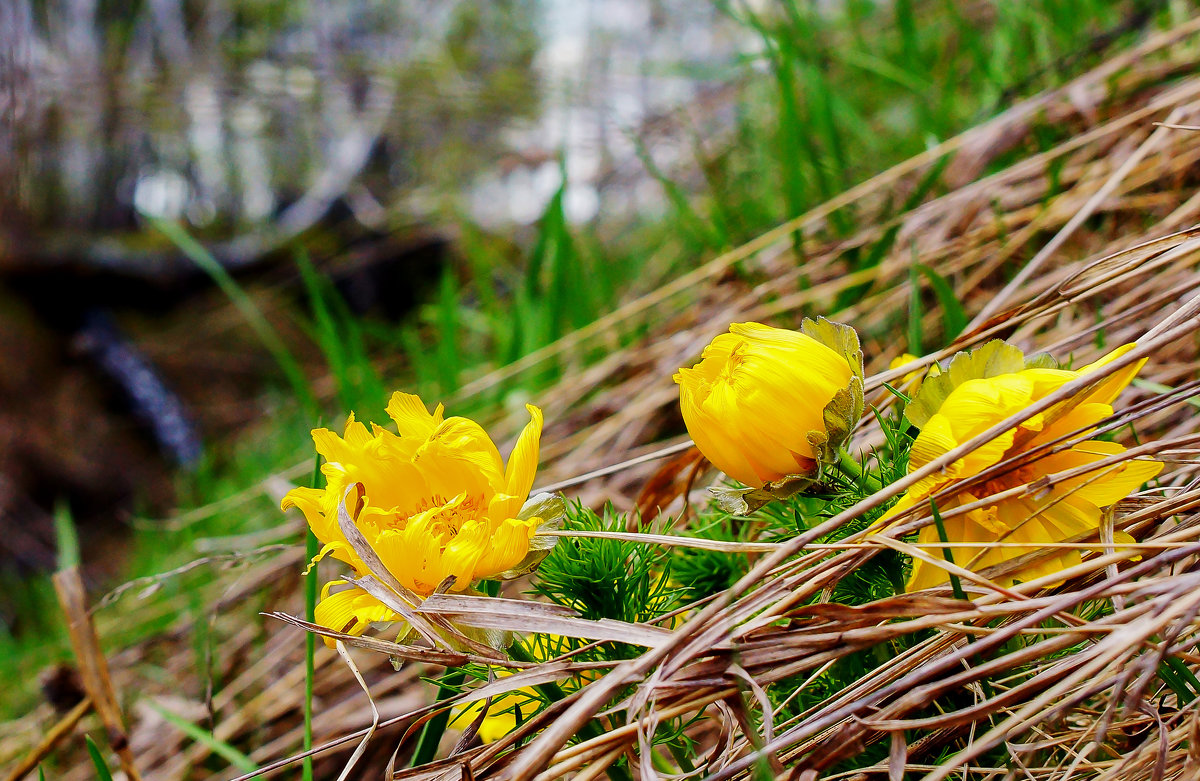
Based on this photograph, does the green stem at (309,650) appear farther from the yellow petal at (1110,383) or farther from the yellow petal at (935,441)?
the yellow petal at (1110,383)

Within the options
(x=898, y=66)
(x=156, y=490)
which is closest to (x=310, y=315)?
(x=156, y=490)

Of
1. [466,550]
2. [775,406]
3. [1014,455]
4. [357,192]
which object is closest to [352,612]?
[466,550]

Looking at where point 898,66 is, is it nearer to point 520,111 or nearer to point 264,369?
point 520,111

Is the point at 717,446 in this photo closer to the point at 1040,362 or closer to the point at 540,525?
the point at 540,525

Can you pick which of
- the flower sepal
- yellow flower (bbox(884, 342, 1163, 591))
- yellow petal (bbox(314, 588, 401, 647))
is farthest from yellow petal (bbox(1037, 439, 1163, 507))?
yellow petal (bbox(314, 588, 401, 647))

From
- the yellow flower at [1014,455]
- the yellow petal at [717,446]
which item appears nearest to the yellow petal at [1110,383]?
the yellow flower at [1014,455]

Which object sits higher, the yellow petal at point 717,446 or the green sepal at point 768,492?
the yellow petal at point 717,446
